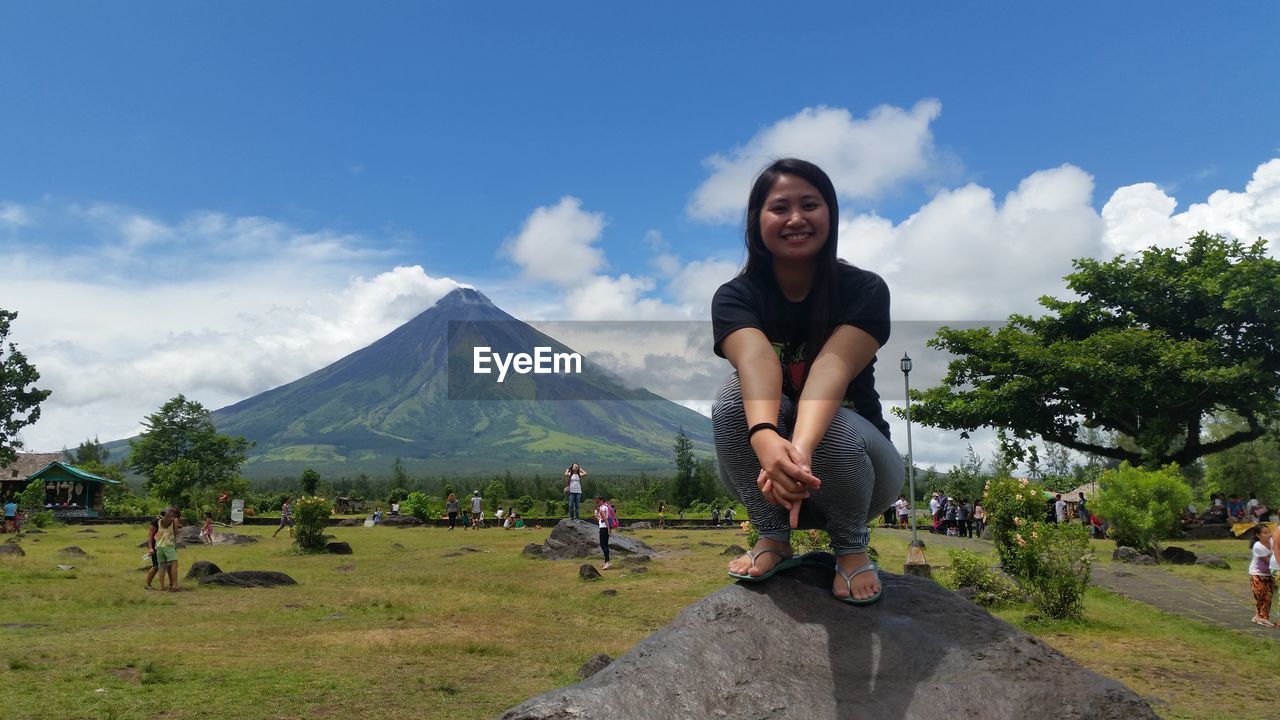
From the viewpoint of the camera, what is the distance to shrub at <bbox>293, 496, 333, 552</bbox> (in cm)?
2150

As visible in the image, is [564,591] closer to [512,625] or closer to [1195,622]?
[512,625]

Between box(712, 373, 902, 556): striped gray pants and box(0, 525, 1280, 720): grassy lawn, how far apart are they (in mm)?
4173

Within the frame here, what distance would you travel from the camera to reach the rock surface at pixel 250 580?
1430 cm

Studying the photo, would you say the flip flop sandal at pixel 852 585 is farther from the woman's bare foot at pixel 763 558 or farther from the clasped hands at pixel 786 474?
the clasped hands at pixel 786 474

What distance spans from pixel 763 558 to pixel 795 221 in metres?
1.25

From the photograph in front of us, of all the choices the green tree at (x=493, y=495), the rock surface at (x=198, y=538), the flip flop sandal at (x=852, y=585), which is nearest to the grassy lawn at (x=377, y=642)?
the flip flop sandal at (x=852, y=585)

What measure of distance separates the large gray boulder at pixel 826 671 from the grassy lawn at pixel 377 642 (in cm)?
423

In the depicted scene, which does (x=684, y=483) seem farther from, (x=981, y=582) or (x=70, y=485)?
(x=981, y=582)

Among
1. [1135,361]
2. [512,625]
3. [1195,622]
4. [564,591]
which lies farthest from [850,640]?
[1135,361]

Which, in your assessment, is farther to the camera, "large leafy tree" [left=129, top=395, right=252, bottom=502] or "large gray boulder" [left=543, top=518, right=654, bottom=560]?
"large leafy tree" [left=129, top=395, right=252, bottom=502]

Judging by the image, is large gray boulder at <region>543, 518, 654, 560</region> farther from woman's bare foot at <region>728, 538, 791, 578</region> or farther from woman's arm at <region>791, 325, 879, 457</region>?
woman's arm at <region>791, 325, 879, 457</region>

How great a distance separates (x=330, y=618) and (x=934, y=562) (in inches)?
461

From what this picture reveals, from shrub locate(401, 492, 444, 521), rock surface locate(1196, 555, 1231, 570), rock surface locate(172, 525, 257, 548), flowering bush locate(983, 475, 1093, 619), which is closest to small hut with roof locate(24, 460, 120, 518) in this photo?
shrub locate(401, 492, 444, 521)

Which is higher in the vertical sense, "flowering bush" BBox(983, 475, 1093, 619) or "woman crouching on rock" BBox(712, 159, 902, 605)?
"woman crouching on rock" BBox(712, 159, 902, 605)
